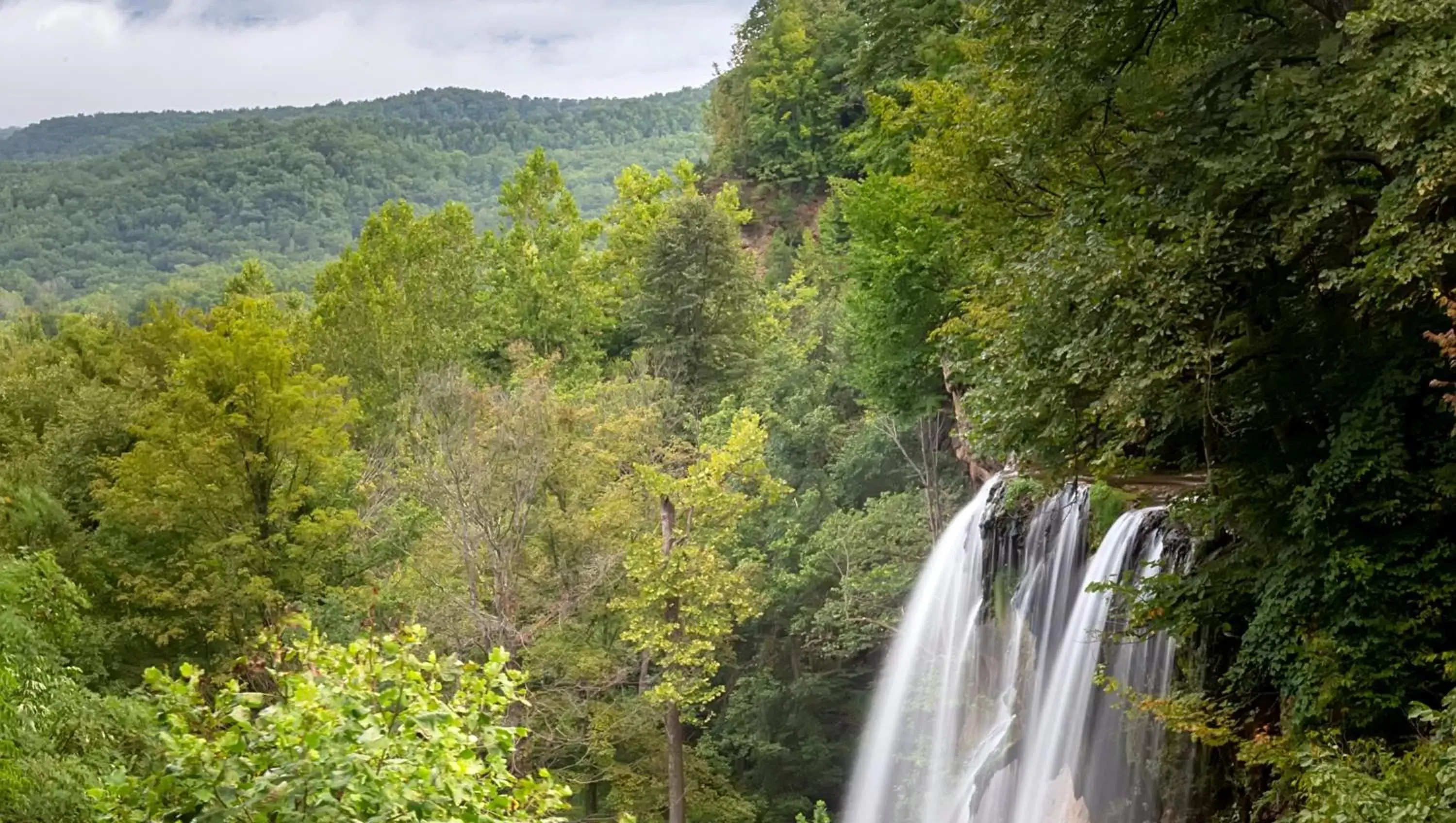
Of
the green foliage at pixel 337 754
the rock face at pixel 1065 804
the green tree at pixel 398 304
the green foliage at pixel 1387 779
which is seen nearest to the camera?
the green foliage at pixel 337 754

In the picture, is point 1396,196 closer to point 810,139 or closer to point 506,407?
point 506,407

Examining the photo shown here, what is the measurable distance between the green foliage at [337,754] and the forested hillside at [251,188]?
100745 millimetres

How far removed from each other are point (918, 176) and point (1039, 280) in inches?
261

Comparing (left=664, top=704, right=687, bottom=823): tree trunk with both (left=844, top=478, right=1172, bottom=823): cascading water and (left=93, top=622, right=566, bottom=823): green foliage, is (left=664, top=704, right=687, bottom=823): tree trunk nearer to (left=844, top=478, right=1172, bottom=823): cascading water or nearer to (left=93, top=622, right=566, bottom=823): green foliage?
(left=844, top=478, right=1172, bottom=823): cascading water

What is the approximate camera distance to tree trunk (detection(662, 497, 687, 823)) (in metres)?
21.5

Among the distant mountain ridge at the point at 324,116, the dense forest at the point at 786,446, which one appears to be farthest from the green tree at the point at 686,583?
the distant mountain ridge at the point at 324,116

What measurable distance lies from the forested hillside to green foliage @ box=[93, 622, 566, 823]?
10075 centimetres

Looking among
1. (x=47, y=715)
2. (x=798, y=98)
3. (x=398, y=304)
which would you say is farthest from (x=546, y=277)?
(x=47, y=715)

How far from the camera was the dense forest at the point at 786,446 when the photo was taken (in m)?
7.15

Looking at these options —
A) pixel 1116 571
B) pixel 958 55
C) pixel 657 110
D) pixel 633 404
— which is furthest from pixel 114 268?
pixel 1116 571

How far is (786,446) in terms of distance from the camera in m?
29.0

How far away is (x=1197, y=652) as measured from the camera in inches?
406

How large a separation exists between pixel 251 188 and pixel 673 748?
392ft

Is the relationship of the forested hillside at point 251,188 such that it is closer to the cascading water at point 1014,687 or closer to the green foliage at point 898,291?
the green foliage at point 898,291
